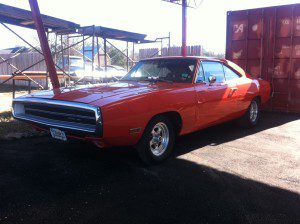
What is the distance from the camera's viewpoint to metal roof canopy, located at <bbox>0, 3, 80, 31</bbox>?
883 centimetres

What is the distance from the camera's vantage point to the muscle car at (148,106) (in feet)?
12.7

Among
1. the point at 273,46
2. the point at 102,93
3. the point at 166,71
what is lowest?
the point at 102,93

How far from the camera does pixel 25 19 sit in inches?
381

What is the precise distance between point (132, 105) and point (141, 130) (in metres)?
0.34

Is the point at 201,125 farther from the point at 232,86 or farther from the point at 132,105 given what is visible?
the point at 132,105

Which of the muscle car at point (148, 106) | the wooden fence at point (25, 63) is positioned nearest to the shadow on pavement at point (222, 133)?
the muscle car at point (148, 106)

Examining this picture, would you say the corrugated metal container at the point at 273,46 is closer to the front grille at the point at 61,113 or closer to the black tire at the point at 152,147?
the black tire at the point at 152,147

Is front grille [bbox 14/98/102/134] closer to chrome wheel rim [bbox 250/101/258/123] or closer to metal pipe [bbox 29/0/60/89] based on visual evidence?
metal pipe [bbox 29/0/60/89]

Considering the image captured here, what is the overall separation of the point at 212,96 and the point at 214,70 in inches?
25.2

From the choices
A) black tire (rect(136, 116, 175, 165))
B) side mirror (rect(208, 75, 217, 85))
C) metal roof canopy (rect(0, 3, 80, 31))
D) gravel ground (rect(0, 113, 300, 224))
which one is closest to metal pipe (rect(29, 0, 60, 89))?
metal roof canopy (rect(0, 3, 80, 31))

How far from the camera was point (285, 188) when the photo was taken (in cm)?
377

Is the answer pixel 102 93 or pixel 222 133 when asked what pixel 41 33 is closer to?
pixel 102 93

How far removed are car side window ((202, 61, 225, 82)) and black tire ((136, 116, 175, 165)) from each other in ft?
4.43

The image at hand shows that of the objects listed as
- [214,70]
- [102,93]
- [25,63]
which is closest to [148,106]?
[102,93]
